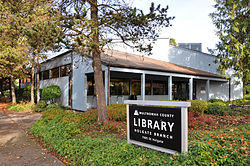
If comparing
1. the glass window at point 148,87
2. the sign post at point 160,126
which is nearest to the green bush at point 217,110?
the glass window at point 148,87

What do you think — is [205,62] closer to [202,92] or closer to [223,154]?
[202,92]

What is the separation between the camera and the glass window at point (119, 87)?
14.2 metres

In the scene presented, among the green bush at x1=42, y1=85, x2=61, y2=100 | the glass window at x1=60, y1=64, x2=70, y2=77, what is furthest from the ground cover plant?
the glass window at x1=60, y1=64, x2=70, y2=77

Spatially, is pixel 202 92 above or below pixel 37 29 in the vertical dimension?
below

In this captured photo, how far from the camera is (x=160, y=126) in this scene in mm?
3395

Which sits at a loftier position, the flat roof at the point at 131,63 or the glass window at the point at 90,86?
the flat roof at the point at 131,63

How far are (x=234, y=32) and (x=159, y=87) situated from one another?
318 inches

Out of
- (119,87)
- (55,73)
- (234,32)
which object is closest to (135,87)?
(119,87)

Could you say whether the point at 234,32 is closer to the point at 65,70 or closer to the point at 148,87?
the point at 148,87

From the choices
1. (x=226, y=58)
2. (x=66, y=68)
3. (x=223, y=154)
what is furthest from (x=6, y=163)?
(x=226, y=58)

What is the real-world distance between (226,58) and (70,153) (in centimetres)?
1597

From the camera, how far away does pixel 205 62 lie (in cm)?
2066

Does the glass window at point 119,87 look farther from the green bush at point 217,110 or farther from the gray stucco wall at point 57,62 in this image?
the green bush at point 217,110

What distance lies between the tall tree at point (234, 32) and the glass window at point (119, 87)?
8808 millimetres
